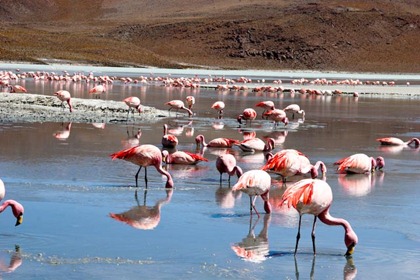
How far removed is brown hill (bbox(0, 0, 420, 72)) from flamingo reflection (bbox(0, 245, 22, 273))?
64.6m

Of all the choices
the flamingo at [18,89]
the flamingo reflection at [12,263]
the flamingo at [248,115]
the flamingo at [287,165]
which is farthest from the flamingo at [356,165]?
the flamingo at [18,89]

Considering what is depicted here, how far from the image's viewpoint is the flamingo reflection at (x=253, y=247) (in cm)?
660

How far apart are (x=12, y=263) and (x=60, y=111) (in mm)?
12487

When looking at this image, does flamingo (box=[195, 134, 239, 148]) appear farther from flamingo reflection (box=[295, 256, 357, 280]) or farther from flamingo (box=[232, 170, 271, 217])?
flamingo reflection (box=[295, 256, 357, 280])

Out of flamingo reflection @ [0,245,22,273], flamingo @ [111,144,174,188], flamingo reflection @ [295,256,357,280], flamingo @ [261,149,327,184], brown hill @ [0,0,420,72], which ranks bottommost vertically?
flamingo reflection @ [295,256,357,280]

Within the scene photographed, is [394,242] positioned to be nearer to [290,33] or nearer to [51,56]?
[51,56]

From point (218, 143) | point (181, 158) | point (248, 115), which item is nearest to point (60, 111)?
point (248, 115)

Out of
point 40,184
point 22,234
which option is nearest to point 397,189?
point 40,184

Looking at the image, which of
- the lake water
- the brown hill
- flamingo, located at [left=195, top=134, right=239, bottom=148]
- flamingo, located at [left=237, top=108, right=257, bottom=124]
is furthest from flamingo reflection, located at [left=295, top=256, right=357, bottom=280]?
the brown hill

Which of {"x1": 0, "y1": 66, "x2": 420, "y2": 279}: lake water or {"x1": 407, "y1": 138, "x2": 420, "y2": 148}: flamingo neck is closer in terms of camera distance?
{"x1": 0, "y1": 66, "x2": 420, "y2": 279}: lake water

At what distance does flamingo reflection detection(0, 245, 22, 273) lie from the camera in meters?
5.96

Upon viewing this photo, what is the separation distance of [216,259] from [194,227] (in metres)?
1.05

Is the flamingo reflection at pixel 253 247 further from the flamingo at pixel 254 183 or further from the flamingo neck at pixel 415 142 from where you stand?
the flamingo neck at pixel 415 142

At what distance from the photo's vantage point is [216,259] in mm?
6465
